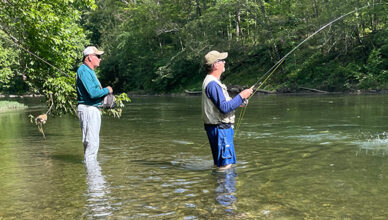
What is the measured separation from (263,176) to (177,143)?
14.1ft

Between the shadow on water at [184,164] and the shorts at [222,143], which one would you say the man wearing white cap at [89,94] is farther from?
the shorts at [222,143]

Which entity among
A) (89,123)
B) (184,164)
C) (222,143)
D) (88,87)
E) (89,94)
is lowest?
(184,164)

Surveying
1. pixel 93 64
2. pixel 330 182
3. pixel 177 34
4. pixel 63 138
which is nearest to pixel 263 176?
pixel 330 182

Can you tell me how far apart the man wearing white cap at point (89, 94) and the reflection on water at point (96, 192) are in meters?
0.41

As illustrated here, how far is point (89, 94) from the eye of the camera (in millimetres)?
7000

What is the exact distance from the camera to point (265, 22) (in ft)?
134

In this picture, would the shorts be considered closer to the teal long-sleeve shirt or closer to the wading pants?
the teal long-sleeve shirt

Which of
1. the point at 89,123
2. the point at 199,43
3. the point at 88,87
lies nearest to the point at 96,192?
the point at 89,123

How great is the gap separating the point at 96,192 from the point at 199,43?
39858 mm

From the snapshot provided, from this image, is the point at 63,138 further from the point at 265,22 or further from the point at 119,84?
the point at 119,84

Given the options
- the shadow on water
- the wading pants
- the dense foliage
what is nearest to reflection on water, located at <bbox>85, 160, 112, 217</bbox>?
the wading pants

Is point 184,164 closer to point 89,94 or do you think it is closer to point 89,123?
point 89,123

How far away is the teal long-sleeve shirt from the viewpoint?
6.97m

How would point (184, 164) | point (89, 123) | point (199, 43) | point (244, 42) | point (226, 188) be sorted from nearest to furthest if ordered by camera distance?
point (226, 188) → point (89, 123) → point (184, 164) → point (199, 43) → point (244, 42)
